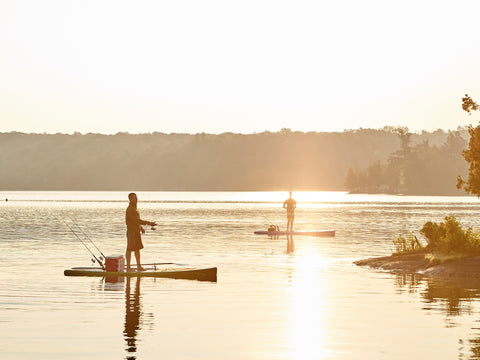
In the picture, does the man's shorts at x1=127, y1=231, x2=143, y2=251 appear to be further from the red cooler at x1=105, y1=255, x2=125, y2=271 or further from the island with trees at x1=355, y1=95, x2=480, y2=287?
the island with trees at x1=355, y1=95, x2=480, y2=287

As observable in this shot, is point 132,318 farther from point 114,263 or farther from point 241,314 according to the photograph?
point 114,263

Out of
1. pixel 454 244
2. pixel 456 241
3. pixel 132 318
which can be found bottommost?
pixel 132 318

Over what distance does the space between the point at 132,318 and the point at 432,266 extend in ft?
52.4

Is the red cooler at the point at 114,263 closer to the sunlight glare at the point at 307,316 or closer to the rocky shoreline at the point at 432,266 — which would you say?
the sunlight glare at the point at 307,316

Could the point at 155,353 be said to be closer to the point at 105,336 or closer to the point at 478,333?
the point at 105,336

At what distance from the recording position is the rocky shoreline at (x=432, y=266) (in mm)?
32531

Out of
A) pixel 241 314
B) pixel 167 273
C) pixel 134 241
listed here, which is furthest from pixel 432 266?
pixel 241 314

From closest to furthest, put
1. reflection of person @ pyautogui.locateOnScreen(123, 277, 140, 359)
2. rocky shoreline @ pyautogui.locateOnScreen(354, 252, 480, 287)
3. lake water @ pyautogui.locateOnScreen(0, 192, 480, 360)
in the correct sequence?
1. lake water @ pyautogui.locateOnScreen(0, 192, 480, 360)
2. reflection of person @ pyautogui.locateOnScreen(123, 277, 140, 359)
3. rocky shoreline @ pyautogui.locateOnScreen(354, 252, 480, 287)

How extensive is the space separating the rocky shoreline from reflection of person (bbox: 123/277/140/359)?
10232mm

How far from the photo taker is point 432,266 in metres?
34.8

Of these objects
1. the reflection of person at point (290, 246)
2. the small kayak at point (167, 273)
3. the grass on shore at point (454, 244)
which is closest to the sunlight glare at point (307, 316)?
the small kayak at point (167, 273)

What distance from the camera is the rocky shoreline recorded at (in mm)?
32531

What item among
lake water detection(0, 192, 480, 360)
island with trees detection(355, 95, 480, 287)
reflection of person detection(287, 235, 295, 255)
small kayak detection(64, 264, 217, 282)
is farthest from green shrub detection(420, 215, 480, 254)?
reflection of person detection(287, 235, 295, 255)

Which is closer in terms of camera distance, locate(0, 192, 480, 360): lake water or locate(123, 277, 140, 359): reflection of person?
locate(0, 192, 480, 360): lake water
